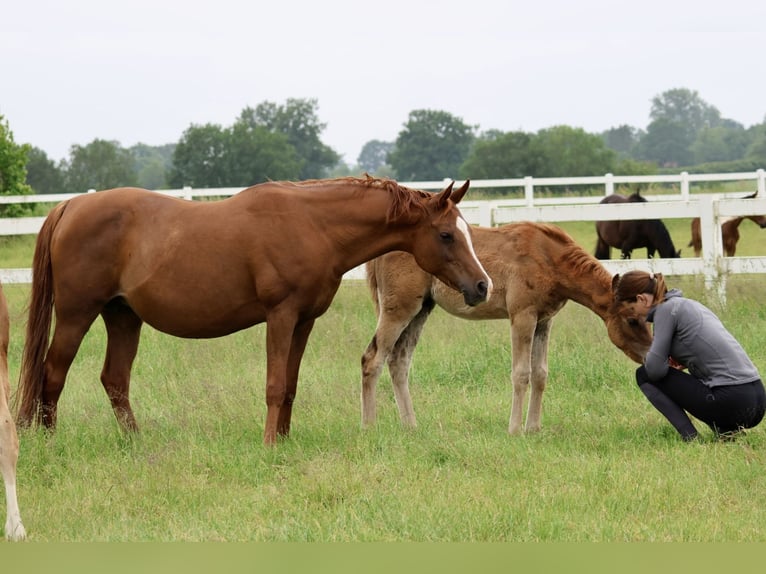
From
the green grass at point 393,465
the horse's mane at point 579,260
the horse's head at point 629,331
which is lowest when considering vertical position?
the green grass at point 393,465

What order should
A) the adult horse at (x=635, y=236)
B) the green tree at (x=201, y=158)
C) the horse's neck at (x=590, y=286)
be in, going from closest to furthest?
the horse's neck at (x=590, y=286) < the adult horse at (x=635, y=236) < the green tree at (x=201, y=158)

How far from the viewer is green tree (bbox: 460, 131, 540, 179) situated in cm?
6762

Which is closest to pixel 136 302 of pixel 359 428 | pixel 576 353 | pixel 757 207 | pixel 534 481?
pixel 359 428

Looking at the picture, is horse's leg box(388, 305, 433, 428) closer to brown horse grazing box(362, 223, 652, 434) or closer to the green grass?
brown horse grazing box(362, 223, 652, 434)

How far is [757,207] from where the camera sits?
11789 mm

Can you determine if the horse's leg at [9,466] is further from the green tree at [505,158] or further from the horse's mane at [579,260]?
the green tree at [505,158]

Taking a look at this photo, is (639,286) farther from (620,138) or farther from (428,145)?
(620,138)

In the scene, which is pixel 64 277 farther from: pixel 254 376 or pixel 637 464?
pixel 637 464

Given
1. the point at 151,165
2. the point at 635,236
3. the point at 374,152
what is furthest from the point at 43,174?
the point at 374,152

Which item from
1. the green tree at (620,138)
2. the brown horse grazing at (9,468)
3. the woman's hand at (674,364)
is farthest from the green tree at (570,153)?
the green tree at (620,138)

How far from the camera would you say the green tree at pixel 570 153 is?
67.4 m

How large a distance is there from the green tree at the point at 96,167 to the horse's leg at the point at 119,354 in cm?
7932

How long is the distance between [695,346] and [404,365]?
2203 millimetres

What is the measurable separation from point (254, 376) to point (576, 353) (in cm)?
292
